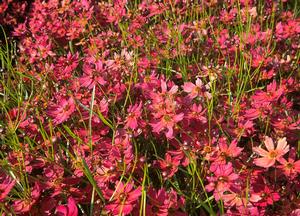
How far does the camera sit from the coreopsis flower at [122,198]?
45.1 inches

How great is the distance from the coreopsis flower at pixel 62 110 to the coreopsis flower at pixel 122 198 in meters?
0.37

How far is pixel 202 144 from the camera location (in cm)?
139

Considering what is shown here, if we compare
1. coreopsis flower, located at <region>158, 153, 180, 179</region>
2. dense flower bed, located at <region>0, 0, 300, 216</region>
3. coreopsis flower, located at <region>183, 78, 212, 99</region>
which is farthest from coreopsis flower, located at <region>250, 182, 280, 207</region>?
coreopsis flower, located at <region>183, 78, 212, 99</region>

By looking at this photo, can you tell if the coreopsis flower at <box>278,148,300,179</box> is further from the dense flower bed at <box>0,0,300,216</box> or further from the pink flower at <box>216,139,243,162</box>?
the pink flower at <box>216,139,243,162</box>

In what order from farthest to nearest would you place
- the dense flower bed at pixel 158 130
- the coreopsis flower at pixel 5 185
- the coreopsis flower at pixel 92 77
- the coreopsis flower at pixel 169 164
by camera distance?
the coreopsis flower at pixel 92 77
the coreopsis flower at pixel 169 164
the dense flower bed at pixel 158 130
the coreopsis flower at pixel 5 185

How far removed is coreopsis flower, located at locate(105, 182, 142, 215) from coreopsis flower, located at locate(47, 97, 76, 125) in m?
0.37

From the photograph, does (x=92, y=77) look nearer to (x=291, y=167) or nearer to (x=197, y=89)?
(x=197, y=89)

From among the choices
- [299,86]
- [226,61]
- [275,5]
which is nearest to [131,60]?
[226,61]

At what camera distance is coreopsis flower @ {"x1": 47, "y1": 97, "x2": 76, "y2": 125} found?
1.45 metres

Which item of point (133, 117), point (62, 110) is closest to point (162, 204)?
point (133, 117)

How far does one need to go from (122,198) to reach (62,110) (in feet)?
1.53

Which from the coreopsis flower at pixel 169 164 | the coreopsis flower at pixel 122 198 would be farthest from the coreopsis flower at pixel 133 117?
the coreopsis flower at pixel 122 198

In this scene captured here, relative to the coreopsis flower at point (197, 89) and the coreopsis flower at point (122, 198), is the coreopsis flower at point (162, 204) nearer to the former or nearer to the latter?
the coreopsis flower at point (122, 198)

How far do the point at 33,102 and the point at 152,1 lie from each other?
1181 mm
